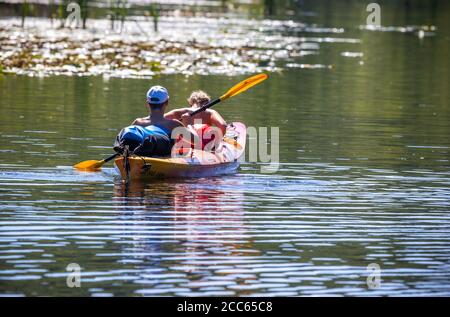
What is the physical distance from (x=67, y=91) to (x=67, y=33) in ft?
40.9

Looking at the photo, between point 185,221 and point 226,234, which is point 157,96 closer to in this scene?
point 185,221

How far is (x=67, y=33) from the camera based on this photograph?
38.7 metres

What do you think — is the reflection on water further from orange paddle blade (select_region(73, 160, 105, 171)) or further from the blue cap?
the blue cap

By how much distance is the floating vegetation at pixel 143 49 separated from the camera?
31.7 m

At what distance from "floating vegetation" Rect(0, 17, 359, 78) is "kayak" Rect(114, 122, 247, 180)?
13265mm

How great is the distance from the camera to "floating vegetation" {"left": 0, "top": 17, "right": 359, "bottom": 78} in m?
31.7

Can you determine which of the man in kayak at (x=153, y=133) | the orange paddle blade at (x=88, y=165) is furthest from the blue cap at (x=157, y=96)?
the orange paddle blade at (x=88, y=165)

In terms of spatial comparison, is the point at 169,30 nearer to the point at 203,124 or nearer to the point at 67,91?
the point at 67,91

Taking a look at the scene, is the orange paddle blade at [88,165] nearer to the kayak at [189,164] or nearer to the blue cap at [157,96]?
the kayak at [189,164]

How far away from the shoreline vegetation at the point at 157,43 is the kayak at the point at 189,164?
13136 millimetres

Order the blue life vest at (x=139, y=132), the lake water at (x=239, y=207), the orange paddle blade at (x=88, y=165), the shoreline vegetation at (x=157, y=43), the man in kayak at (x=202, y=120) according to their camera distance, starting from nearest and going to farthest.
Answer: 1. the lake water at (x=239, y=207)
2. the blue life vest at (x=139, y=132)
3. the orange paddle blade at (x=88, y=165)
4. the man in kayak at (x=202, y=120)
5. the shoreline vegetation at (x=157, y=43)

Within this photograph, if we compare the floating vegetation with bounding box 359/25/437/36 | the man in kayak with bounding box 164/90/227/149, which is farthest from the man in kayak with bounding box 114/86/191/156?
the floating vegetation with bounding box 359/25/437/36

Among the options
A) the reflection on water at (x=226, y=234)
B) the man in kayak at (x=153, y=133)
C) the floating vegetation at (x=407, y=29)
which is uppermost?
the floating vegetation at (x=407, y=29)
